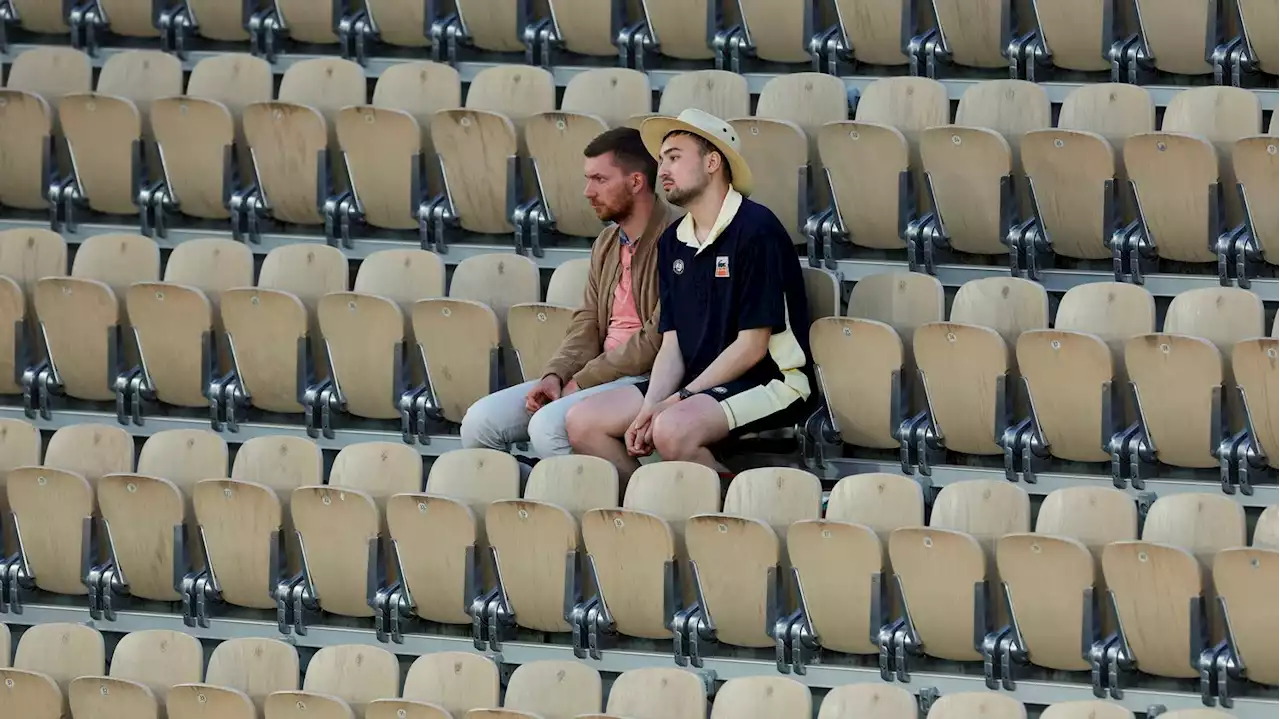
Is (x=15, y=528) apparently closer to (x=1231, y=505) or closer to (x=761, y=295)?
(x=761, y=295)

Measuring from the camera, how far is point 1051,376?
4629mm

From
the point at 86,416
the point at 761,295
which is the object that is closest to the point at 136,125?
the point at 86,416

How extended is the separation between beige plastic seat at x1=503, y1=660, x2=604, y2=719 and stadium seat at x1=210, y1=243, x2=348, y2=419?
1058 millimetres

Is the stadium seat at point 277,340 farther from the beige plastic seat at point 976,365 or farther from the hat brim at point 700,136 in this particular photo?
the beige plastic seat at point 976,365

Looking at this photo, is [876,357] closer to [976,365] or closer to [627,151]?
[976,365]

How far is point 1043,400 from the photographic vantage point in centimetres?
465

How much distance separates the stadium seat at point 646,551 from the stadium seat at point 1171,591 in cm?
82

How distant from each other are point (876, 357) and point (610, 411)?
0.56m

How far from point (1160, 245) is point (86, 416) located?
2492mm

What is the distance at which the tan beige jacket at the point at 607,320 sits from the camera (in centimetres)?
493

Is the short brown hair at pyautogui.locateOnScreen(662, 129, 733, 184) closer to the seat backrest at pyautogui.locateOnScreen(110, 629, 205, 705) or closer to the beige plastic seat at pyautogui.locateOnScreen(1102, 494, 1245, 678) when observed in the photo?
the beige plastic seat at pyautogui.locateOnScreen(1102, 494, 1245, 678)

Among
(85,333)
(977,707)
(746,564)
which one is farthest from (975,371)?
(85,333)

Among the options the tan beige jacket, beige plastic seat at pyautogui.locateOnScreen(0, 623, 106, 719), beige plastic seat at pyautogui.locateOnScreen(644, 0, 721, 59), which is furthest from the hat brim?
beige plastic seat at pyautogui.locateOnScreen(0, 623, 106, 719)

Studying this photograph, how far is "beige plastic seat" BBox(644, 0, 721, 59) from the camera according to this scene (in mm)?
5738
